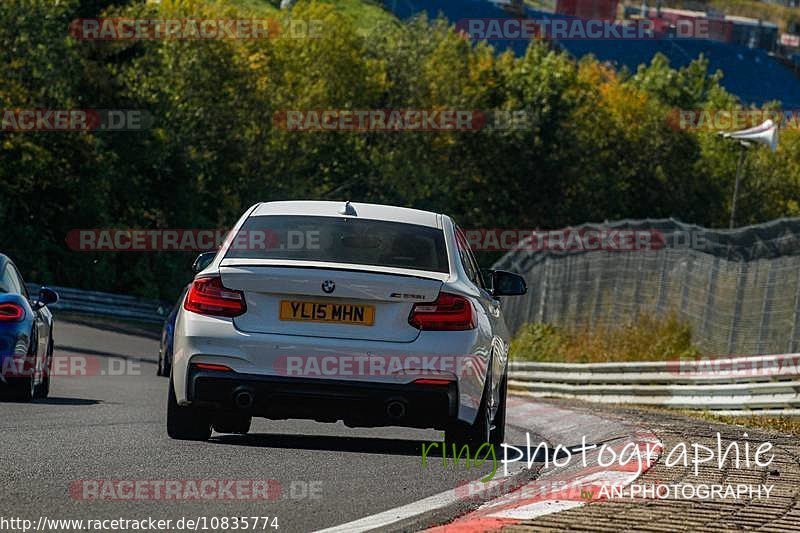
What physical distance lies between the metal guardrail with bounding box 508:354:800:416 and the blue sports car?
7125mm

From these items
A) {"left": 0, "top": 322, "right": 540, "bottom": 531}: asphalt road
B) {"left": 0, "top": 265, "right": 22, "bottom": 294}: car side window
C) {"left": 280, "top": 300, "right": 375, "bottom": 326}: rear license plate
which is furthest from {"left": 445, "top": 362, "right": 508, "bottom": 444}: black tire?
{"left": 0, "top": 265, "right": 22, "bottom": 294}: car side window

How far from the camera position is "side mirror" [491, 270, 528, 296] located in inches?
444

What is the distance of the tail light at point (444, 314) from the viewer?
9.45m

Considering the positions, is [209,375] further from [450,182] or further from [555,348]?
[450,182]

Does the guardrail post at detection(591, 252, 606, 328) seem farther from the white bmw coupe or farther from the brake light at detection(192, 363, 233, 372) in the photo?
the brake light at detection(192, 363, 233, 372)

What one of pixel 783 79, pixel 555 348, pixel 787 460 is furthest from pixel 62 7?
pixel 783 79

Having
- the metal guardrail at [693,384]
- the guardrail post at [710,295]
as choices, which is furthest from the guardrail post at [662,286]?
the guardrail post at [710,295]

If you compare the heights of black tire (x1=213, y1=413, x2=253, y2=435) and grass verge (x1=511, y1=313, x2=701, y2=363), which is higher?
black tire (x1=213, y1=413, x2=253, y2=435)

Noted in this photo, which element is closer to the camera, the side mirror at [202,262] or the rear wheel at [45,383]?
the side mirror at [202,262]

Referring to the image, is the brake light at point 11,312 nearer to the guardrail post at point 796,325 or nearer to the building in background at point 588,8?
the guardrail post at point 796,325

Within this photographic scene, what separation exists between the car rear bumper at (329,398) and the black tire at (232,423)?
115 centimetres

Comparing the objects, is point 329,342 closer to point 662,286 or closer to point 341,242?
point 341,242

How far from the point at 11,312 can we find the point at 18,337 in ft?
0.78

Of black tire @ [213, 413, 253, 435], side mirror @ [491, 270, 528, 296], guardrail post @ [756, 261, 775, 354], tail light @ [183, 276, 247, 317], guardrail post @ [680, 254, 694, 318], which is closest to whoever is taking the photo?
tail light @ [183, 276, 247, 317]
